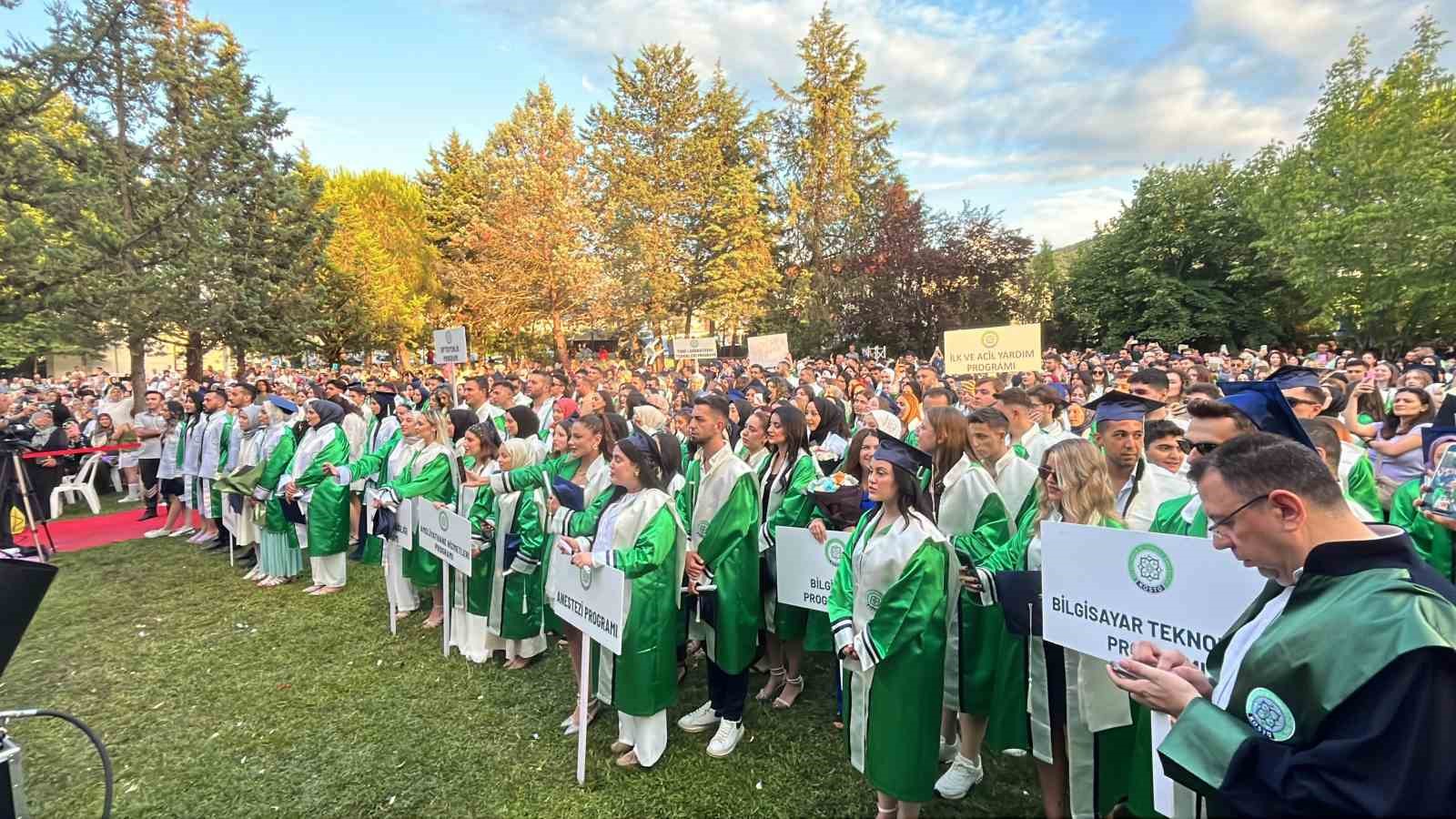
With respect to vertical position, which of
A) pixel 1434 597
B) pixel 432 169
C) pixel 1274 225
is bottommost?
pixel 1434 597

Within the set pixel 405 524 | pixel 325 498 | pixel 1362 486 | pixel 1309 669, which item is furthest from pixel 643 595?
pixel 325 498

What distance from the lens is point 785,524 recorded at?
5.11 m

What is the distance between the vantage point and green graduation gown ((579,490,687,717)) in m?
4.31

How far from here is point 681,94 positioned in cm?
3538

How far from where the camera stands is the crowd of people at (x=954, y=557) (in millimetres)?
1538

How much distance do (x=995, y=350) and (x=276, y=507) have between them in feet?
34.2

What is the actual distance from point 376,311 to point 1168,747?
1451 inches

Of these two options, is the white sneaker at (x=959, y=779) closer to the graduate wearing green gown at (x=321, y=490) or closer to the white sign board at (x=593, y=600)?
the white sign board at (x=593, y=600)

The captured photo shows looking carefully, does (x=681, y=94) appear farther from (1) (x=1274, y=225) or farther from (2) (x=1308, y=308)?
(2) (x=1308, y=308)

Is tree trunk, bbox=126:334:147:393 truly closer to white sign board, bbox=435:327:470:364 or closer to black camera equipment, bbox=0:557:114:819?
white sign board, bbox=435:327:470:364

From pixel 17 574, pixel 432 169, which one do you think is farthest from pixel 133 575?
pixel 432 169

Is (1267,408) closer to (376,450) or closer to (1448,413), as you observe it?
(1448,413)

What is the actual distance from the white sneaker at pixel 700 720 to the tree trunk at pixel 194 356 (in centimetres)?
2370

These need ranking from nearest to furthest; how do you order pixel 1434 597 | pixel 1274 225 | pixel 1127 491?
pixel 1434 597
pixel 1127 491
pixel 1274 225
